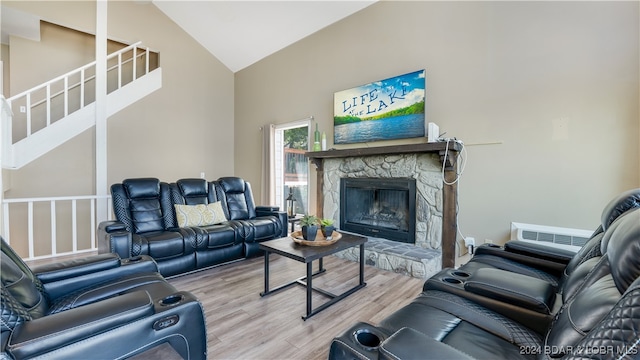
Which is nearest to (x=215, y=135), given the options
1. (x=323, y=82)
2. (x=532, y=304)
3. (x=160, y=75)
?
(x=160, y=75)

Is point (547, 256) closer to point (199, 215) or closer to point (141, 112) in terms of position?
point (199, 215)

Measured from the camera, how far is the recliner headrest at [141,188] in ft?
10.7

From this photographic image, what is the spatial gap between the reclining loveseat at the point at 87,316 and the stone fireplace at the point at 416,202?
2249 mm

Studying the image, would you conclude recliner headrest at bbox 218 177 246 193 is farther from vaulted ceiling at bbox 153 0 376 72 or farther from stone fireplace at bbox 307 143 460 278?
vaulted ceiling at bbox 153 0 376 72

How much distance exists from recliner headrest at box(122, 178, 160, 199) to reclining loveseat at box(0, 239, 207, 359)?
1.64 meters

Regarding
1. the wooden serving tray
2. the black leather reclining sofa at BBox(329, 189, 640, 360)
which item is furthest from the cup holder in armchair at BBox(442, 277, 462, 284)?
the wooden serving tray

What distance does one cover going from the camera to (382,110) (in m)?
3.71

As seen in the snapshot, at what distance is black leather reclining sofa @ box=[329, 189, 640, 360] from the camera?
0.68 metres

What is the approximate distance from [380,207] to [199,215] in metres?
2.39

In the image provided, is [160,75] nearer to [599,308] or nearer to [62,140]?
[62,140]

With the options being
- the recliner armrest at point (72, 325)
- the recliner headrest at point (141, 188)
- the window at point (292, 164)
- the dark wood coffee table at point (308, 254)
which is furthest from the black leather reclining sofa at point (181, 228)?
the recliner armrest at point (72, 325)

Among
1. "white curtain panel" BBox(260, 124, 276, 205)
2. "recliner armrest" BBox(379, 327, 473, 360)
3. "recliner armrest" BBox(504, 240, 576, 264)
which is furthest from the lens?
"white curtain panel" BBox(260, 124, 276, 205)

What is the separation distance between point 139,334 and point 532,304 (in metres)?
1.76

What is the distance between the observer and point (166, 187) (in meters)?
3.53
